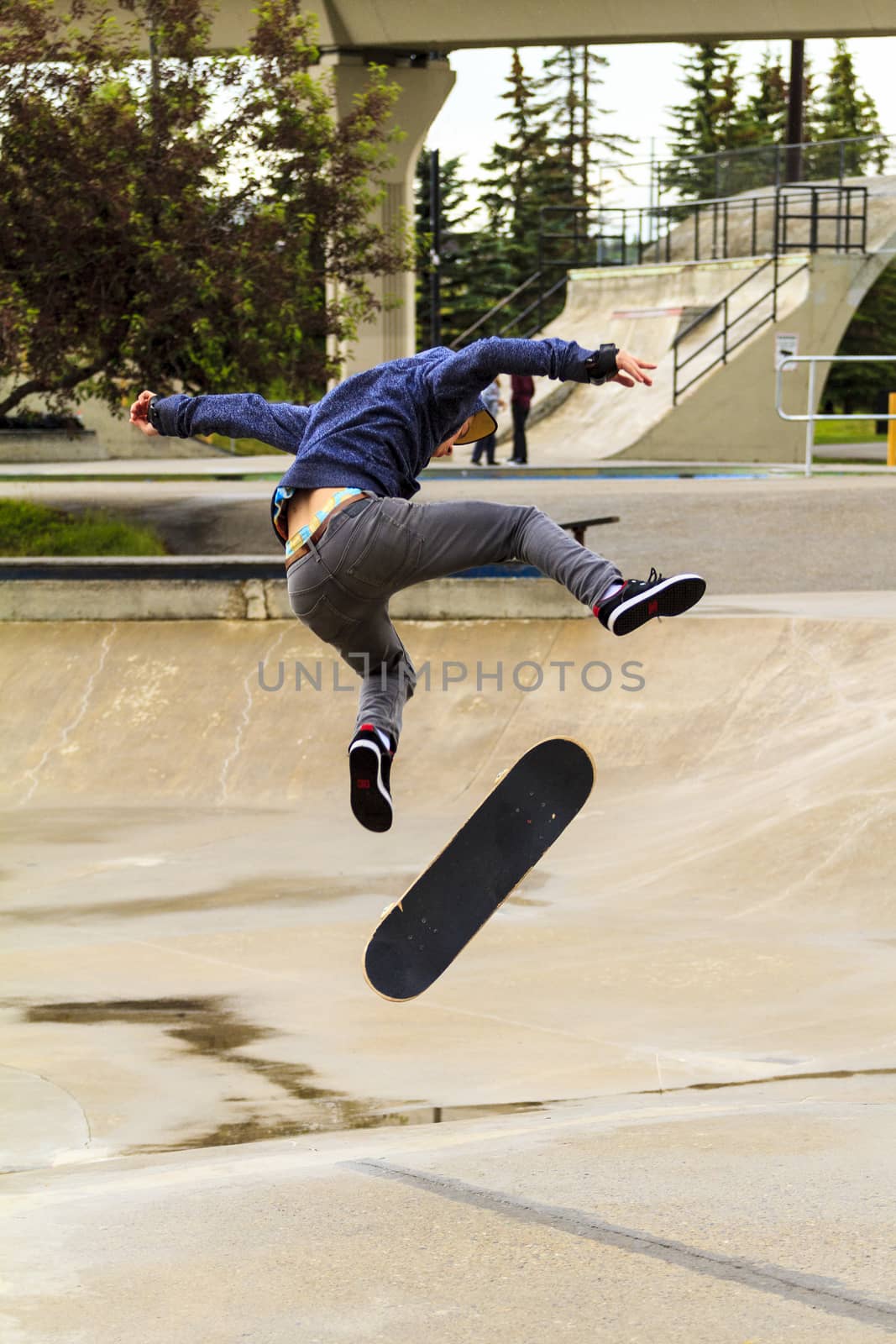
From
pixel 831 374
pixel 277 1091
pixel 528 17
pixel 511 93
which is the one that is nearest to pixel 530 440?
pixel 528 17

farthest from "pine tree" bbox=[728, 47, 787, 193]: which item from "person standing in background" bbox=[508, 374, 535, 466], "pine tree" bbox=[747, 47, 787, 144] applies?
"person standing in background" bbox=[508, 374, 535, 466]

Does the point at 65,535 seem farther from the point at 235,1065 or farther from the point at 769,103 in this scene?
the point at 769,103

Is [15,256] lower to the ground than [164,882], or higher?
higher

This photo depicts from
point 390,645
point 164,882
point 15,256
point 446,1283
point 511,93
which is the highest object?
point 511,93

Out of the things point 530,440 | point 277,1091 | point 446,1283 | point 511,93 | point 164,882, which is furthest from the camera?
point 511,93

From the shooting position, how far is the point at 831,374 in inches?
1592

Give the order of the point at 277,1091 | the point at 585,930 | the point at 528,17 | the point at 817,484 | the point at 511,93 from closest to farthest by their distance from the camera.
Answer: the point at 277,1091 → the point at 585,930 → the point at 817,484 → the point at 528,17 → the point at 511,93

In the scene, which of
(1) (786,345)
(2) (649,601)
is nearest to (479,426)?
(2) (649,601)

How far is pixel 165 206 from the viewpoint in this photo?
14.6 metres

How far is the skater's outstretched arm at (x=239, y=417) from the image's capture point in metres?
5.50

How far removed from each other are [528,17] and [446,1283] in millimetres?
23803

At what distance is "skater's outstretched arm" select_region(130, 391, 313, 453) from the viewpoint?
550 centimetres

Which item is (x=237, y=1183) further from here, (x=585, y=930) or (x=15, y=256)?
(x=15, y=256)

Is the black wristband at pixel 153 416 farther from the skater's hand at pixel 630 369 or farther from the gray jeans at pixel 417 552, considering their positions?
the skater's hand at pixel 630 369
